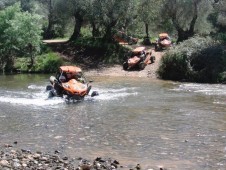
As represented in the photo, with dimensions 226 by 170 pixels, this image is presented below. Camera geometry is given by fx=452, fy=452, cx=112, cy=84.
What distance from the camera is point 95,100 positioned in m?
24.5

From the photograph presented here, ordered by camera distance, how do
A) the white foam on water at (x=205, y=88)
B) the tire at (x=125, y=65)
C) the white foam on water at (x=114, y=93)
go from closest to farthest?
the white foam on water at (x=114, y=93) < the white foam on water at (x=205, y=88) < the tire at (x=125, y=65)

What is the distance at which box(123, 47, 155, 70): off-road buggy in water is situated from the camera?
37.4 meters

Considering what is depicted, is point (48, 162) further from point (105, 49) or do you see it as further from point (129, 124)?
point (105, 49)

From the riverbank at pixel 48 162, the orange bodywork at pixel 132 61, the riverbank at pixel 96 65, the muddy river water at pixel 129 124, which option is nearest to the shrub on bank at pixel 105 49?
the riverbank at pixel 96 65

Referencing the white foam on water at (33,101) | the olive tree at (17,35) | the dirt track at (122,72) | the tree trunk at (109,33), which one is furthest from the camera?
the tree trunk at (109,33)

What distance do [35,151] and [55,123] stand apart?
14.9 feet

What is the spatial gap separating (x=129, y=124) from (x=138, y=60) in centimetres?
1952

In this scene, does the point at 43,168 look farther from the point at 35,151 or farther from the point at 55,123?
the point at 55,123

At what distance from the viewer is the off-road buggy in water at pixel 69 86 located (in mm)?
23922

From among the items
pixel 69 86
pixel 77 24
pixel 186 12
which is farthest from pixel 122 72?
pixel 69 86

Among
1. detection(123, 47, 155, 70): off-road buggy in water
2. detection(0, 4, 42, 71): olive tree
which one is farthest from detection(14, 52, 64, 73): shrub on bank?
detection(123, 47, 155, 70): off-road buggy in water

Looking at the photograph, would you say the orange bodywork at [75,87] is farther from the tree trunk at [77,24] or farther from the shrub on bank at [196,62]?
the tree trunk at [77,24]

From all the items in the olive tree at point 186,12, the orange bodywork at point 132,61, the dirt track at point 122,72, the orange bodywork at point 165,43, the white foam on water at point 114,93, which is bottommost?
the white foam on water at point 114,93

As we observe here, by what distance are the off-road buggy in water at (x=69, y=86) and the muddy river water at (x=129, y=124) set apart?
51 centimetres
